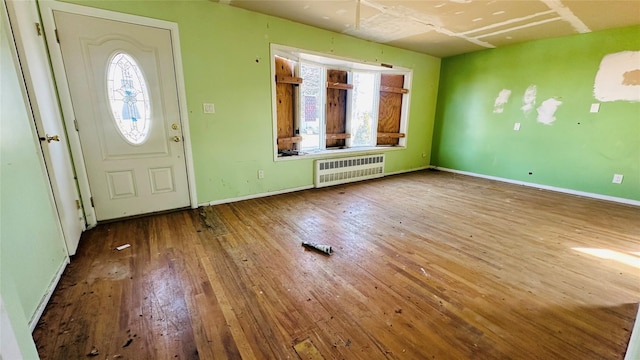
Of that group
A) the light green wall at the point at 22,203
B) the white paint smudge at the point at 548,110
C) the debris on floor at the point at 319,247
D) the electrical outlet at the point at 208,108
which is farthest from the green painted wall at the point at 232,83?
the white paint smudge at the point at 548,110

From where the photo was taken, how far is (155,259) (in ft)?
7.06

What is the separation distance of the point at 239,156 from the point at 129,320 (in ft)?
7.55

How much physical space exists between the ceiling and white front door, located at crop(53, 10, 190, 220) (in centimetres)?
112

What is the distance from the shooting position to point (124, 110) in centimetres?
271

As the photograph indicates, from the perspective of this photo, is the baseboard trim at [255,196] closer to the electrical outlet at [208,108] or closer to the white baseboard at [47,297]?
the electrical outlet at [208,108]

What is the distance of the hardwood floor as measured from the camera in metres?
1.37

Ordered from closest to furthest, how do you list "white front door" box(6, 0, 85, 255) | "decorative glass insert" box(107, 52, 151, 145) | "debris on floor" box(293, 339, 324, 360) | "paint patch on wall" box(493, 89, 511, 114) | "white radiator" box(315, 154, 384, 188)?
"debris on floor" box(293, 339, 324, 360)
"white front door" box(6, 0, 85, 255)
"decorative glass insert" box(107, 52, 151, 145)
"white radiator" box(315, 154, 384, 188)
"paint patch on wall" box(493, 89, 511, 114)

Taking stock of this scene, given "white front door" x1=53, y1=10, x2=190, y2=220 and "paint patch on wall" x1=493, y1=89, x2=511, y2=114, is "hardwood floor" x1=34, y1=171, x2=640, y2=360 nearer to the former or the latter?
"white front door" x1=53, y1=10, x2=190, y2=220

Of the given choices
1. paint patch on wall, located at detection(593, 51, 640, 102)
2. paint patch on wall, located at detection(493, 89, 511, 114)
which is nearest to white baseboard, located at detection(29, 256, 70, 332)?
paint patch on wall, located at detection(493, 89, 511, 114)

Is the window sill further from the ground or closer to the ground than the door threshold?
further from the ground

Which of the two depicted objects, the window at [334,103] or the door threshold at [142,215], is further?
the window at [334,103]

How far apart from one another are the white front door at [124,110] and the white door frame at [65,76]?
4 centimetres

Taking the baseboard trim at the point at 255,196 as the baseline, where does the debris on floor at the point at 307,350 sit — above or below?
below

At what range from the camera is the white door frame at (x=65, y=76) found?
7.52ft
